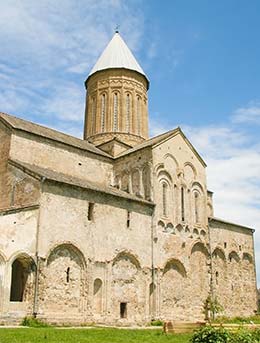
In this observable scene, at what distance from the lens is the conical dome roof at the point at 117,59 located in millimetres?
31406

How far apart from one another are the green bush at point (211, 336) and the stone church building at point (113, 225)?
30.3 ft

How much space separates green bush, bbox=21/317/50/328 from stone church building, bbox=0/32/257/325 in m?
0.31

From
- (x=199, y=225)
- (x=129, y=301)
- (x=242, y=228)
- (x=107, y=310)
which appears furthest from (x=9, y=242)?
(x=242, y=228)

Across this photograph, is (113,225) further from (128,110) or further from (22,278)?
(128,110)

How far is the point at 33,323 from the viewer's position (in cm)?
1612

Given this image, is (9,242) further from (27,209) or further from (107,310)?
(107,310)

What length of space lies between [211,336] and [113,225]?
12.1 metres

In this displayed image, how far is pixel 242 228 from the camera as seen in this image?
97.9 feet

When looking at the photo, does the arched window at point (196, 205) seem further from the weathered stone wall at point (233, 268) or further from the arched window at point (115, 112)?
the arched window at point (115, 112)

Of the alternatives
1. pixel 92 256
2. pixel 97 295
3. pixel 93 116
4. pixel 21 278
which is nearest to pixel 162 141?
pixel 93 116

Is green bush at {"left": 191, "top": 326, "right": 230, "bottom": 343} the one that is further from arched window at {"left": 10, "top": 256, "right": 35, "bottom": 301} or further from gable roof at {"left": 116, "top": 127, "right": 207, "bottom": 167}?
gable roof at {"left": 116, "top": 127, "right": 207, "bottom": 167}

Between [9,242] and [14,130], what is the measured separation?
7046 mm

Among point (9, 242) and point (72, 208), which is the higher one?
point (72, 208)

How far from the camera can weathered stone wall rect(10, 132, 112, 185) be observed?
21.6 metres
